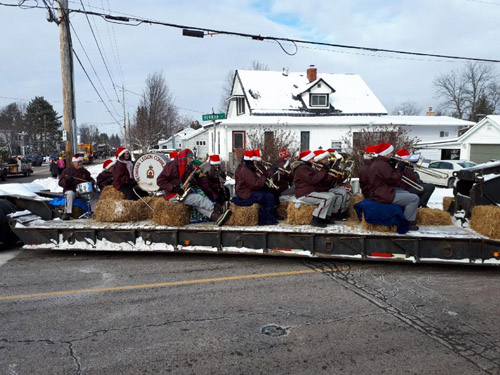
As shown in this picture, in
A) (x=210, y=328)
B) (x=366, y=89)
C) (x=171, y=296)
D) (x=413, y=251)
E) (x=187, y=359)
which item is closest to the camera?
(x=187, y=359)

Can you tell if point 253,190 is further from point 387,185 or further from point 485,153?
point 485,153

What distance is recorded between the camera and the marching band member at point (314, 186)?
264 inches

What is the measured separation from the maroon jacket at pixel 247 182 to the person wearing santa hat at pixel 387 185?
6.33 ft

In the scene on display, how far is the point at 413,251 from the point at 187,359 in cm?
388

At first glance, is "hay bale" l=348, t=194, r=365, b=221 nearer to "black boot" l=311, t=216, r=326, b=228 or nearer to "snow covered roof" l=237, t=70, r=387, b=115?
"black boot" l=311, t=216, r=326, b=228

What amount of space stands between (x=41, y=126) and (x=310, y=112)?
64.0m

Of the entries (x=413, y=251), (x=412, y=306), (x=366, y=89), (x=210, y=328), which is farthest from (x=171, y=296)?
(x=366, y=89)

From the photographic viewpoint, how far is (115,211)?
7262 mm

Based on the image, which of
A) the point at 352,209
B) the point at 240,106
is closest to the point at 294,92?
the point at 240,106

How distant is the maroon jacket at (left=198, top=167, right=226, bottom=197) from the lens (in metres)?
7.88

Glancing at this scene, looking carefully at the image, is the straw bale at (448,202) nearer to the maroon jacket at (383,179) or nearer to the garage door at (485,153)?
the maroon jacket at (383,179)

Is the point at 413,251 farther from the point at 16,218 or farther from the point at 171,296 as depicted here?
the point at 16,218

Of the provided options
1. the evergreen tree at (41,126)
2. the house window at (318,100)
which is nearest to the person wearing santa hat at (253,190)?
the house window at (318,100)

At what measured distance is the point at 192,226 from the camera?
6930 millimetres
